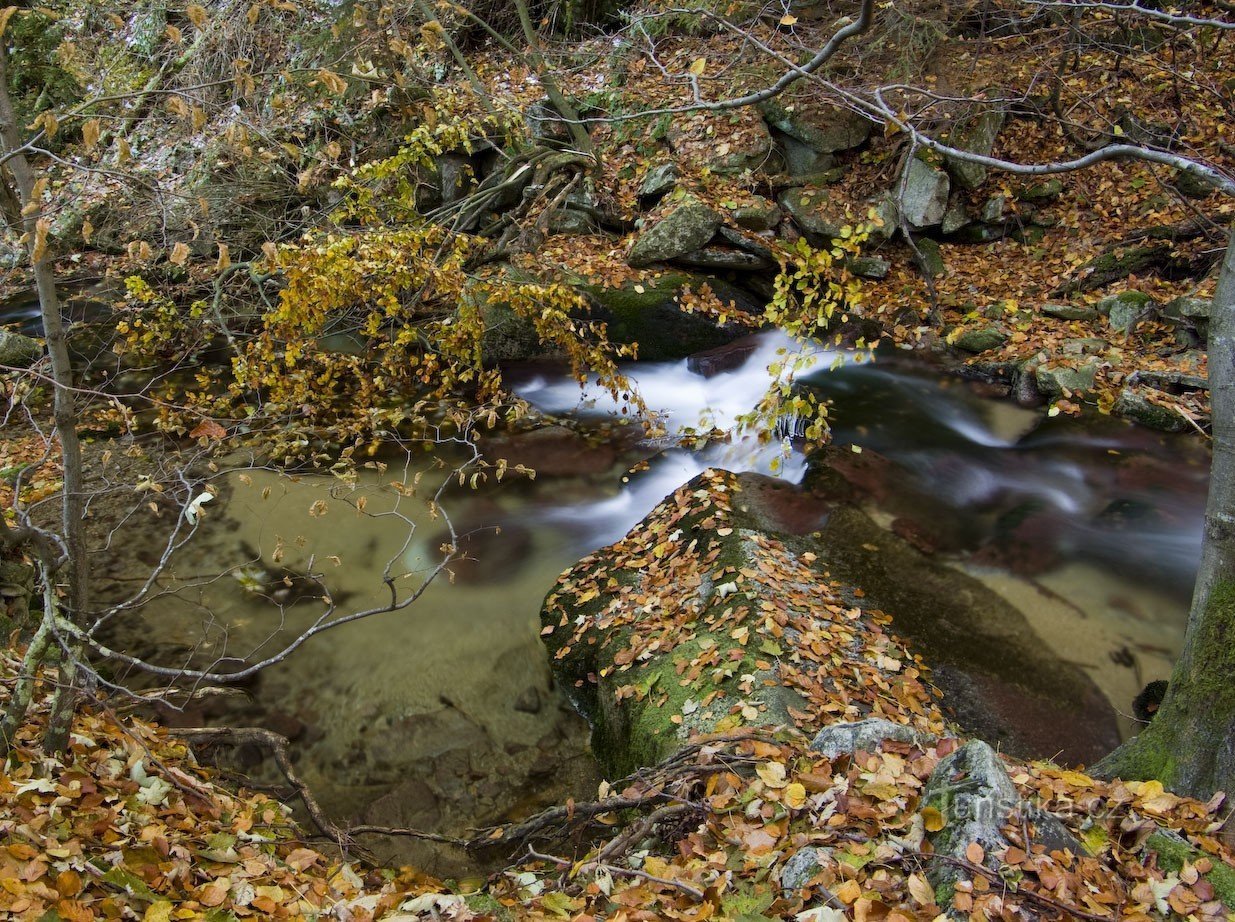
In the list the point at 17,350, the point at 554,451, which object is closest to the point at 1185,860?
the point at 554,451

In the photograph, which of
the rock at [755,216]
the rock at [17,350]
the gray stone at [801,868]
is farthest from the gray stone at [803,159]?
the rock at [17,350]

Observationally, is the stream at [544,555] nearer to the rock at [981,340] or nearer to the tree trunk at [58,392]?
the rock at [981,340]

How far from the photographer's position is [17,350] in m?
10.5

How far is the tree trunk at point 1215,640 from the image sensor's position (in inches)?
135

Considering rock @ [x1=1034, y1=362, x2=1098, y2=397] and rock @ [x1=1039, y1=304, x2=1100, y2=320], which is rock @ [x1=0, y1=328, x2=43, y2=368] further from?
rock @ [x1=1039, y1=304, x2=1100, y2=320]

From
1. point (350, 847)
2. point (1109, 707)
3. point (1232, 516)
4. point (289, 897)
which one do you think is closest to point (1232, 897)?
point (1232, 516)

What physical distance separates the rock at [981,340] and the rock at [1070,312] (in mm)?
718

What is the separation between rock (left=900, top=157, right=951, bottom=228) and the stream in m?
2.74

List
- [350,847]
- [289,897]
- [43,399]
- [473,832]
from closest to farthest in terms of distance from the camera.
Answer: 1. [289,897]
2. [350,847]
3. [473,832]
4. [43,399]

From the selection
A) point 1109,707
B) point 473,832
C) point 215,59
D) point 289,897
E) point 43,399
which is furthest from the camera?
point 215,59

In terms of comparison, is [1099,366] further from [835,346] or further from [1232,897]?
[1232,897]

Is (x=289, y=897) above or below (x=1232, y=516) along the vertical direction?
below

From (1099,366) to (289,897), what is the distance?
379 inches

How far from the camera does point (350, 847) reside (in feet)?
14.9
